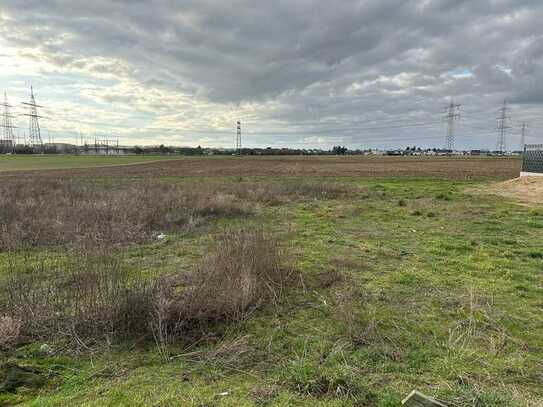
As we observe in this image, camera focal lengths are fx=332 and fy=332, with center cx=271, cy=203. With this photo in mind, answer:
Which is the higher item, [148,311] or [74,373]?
[148,311]

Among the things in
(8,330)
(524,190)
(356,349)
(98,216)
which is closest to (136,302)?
(8,330)

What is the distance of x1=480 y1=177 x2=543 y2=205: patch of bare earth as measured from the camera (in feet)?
66.5

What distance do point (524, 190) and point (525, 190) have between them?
6cm

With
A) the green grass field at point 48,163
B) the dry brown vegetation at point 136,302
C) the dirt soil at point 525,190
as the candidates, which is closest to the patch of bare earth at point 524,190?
the dirt soil at point 525,190

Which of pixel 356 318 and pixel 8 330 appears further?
pixel 356 318

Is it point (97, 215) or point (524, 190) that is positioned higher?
point (97, 215)

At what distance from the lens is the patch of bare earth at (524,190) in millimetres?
20272

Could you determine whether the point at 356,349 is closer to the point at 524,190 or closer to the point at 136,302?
the point at 136,302

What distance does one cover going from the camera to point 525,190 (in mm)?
23531

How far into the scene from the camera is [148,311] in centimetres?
467

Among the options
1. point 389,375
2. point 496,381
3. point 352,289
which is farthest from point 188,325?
point 496,381

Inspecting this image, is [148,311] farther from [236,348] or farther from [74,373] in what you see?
[236,348]

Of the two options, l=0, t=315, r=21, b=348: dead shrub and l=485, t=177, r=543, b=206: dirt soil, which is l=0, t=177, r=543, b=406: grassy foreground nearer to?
l=0, t=315, r=21, b=348: dead shrub

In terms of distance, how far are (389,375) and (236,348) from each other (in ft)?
6.07
